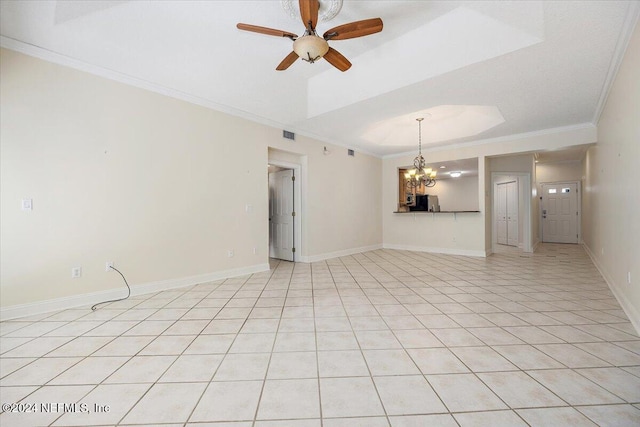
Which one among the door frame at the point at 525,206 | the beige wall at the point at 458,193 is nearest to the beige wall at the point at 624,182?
the door frame at the point at 525,206

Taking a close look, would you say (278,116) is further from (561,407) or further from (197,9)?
(561,407)

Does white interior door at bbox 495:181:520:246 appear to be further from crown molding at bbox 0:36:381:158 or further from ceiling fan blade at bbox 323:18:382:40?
ceiling fan blade at bbox 323:18:382:40

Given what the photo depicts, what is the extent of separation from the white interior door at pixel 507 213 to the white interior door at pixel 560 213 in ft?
6.79

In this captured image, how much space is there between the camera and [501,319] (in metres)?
2.62

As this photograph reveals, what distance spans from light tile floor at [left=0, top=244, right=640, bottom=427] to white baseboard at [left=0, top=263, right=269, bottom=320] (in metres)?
0.14

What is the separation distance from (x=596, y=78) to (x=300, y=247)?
5.13 meters

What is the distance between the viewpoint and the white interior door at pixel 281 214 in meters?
5.94

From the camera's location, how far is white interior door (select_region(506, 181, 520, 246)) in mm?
7671

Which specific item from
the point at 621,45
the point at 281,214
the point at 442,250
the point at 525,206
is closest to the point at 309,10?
the point at 621,45

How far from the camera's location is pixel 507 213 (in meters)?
8.08

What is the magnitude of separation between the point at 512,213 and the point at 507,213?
8.9 inches

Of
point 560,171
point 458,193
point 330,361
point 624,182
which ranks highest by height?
point 560,171

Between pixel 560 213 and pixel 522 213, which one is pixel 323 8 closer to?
pixel 522 213

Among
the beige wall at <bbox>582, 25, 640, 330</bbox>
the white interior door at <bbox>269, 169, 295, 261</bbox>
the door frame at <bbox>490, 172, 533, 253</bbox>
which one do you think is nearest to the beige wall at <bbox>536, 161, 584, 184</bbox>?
the door frame at <bbox>490, 172, 533, 253</bbox>
